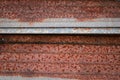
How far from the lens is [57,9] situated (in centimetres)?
235

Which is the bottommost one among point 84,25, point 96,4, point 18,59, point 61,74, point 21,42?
point 61,74

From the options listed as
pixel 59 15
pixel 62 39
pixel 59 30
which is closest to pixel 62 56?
pixel 62 39

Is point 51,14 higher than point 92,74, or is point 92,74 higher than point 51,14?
point 51,14

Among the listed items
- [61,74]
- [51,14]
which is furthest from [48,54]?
[51,14]

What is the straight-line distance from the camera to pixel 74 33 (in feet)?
7.24

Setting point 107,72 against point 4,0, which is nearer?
point 107,72

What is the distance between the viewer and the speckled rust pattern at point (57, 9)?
2303 millimetres

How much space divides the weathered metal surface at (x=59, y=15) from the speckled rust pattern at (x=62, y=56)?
4.2 inches

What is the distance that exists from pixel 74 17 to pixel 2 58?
90 centimetres

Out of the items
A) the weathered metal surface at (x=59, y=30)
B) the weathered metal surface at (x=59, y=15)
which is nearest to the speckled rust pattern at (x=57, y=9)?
the weathered metal surface at (x=59, y=15)

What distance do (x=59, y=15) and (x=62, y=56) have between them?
448mm

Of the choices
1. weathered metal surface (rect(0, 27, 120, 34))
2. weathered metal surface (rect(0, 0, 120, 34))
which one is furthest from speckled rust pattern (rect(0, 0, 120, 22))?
weathered metal surface (rect(0, 27, 120, 34))

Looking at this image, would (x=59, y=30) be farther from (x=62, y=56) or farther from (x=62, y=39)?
(x=62, y=56)

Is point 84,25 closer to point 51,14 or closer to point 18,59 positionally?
point 51,14
